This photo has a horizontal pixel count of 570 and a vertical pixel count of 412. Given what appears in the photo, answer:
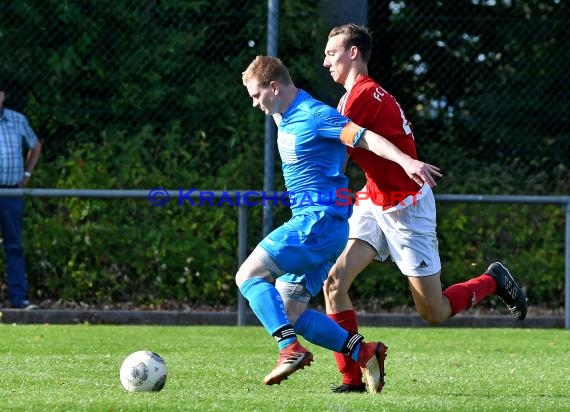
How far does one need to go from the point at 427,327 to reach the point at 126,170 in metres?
3.27

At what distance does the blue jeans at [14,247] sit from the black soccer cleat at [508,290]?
5270 mm

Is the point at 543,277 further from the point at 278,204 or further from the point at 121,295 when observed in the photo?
the point at 121,295

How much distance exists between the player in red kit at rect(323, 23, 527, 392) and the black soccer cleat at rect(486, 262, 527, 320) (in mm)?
506

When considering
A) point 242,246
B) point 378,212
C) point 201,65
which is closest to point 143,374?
point 378,212

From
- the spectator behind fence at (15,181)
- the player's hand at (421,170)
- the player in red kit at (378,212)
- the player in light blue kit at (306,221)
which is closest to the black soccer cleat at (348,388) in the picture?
the player in red kit at (378,212)

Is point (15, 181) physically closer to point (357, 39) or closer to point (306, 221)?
point (357, 39)

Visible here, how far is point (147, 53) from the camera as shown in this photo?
12.7m

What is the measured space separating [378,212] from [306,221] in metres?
0.87

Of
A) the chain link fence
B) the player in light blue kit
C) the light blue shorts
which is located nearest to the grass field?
the player in light blue kit

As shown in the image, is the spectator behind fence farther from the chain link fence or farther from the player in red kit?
the player in red kit

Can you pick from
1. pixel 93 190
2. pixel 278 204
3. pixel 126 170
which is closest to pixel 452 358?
pixel 278 204

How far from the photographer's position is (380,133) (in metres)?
7.08

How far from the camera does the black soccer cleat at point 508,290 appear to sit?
25.7ft

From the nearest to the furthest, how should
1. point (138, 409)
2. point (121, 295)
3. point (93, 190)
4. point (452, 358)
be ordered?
point (138, 409)
point (452, 358)
point (93, 190)
point (121, 295)
